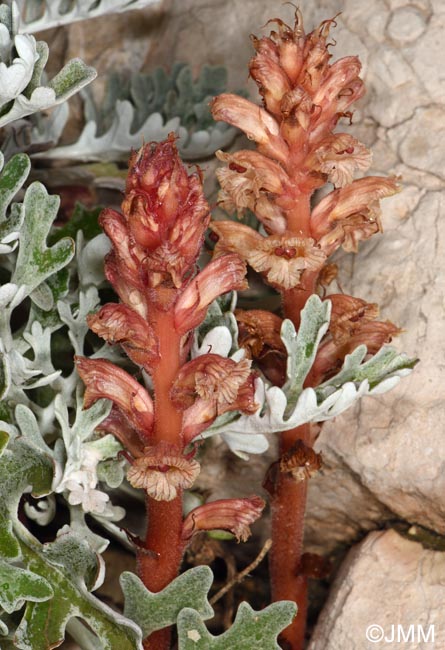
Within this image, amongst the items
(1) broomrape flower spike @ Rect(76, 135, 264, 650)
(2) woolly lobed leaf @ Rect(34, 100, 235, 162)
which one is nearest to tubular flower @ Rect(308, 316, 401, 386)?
(1) broomrape flower spike @ Rect(76, 135, 264, 650)

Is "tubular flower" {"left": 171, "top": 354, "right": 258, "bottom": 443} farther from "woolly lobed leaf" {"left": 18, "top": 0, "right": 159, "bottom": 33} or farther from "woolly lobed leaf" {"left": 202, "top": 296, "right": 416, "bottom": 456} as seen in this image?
"woolly lobed leaf" {"left": 18, "top": 0, "right": 159, "bottom": 33}

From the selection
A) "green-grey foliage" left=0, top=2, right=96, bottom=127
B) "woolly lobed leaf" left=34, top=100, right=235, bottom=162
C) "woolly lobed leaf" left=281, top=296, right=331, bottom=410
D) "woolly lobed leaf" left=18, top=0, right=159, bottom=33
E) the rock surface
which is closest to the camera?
→ "green-grey foliage" left=0, top=2, right=96, bottom=127

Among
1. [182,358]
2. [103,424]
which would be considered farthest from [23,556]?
[182,358]

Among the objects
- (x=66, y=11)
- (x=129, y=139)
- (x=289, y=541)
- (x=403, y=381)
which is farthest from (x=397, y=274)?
(x=66, y=11)

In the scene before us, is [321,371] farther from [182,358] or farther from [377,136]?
[377,136]

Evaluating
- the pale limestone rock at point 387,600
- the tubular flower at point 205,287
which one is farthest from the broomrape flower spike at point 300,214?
the pale limestone rock at point 387,600

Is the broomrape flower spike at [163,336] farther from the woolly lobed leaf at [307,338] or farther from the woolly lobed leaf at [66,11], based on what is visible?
the woolly lobed leaf at [66,11]

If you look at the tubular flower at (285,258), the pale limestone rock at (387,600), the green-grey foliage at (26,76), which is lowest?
the pale limestone rock at (387,600)

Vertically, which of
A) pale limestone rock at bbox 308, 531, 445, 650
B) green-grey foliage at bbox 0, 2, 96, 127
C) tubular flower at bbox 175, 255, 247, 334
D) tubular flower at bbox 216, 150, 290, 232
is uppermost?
green-grey foliage at bbox 0, 2, 96, 127
